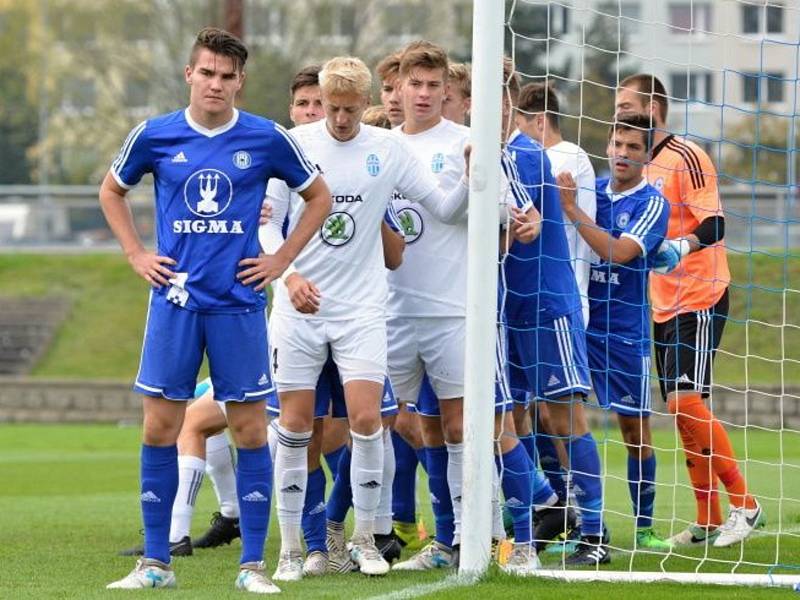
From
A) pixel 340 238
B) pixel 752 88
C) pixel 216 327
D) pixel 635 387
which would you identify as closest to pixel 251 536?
pixel 216 327

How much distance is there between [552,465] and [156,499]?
269cm

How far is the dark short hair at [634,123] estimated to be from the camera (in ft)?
26.8

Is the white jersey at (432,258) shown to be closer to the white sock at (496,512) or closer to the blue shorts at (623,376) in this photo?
the white sock at (496,512)

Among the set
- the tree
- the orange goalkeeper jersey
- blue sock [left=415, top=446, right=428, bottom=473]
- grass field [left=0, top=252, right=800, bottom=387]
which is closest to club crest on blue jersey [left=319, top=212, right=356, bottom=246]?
blue sock [left=415, top=446, right=428, bottom=473]

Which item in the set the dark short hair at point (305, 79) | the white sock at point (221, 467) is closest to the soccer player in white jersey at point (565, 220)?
the dark short hair at point (305, 79)

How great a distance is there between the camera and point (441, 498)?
25.7 ft

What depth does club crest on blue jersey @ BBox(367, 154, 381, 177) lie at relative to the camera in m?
7.20

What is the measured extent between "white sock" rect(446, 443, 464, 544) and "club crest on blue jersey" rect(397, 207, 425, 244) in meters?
0.98

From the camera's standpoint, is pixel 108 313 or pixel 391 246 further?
pixel 108 313

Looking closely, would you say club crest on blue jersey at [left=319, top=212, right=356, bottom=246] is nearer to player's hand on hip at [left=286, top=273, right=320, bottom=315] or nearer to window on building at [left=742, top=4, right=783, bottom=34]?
player's hand on hip at [left=286, top=273, right=320, bottom=315]

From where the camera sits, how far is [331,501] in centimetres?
795

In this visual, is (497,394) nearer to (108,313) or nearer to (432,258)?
(432,258)

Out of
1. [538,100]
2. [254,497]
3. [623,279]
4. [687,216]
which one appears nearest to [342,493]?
[254,497]

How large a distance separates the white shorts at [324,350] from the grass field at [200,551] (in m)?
0.89
